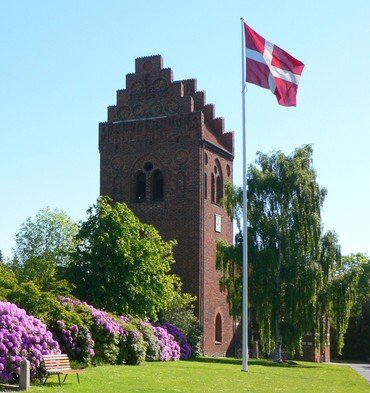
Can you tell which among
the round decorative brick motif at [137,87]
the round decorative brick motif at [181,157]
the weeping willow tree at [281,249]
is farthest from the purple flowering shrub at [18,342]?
the round decorative brick motif at [137,87]

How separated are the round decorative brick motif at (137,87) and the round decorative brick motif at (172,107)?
233 centimetres

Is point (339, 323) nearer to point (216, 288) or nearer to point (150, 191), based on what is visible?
point (216, 288)

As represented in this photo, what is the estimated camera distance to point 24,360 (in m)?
18.5

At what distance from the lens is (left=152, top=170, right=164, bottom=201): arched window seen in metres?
47.6

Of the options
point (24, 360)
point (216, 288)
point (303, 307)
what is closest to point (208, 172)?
point (216, 288)

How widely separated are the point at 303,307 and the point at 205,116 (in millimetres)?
15912

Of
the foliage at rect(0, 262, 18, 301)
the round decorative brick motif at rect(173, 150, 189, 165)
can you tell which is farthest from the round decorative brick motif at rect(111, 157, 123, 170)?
the foliage at rect(0, 262, 18, 301)

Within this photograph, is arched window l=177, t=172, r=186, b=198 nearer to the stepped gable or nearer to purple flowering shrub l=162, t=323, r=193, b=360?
the stepped gable

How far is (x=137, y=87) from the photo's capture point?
48.6 metres

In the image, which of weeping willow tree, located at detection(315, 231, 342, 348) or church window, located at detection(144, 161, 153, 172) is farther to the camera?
church window, located at detection(144, 161, 153, 172)

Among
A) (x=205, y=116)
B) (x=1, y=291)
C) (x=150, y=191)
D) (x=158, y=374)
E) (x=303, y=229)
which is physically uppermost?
(x=205, y=116)

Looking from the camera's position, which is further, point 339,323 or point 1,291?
point 339,323

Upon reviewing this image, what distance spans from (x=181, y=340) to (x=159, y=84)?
55.3ft

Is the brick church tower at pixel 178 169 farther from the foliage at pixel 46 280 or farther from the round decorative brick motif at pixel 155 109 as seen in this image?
the foliage at pixel 46 280
